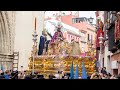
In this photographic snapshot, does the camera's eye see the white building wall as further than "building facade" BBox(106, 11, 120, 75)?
Yes

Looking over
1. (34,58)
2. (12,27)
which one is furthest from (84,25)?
(34,58)

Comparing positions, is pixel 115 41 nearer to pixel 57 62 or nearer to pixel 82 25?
pixel 57 62

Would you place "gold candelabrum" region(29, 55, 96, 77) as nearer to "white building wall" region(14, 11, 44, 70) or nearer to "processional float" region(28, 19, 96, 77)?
"processional float" region(28, 19, 96, 77)

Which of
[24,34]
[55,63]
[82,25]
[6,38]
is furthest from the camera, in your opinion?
[82,25]

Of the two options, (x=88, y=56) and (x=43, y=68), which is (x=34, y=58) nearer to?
(x=43, y=68)

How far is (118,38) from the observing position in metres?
14.0

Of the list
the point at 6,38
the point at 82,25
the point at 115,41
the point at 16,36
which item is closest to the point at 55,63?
the point at 115,41

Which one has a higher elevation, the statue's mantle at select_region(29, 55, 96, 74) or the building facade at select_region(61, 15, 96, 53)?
the building facade at select_region(61, 15, 96, 53)

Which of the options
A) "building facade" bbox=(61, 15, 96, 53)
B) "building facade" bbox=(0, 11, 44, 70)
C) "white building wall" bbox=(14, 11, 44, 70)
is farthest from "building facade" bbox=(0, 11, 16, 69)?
"building facade" bbox=(61, 15, 96, 53)

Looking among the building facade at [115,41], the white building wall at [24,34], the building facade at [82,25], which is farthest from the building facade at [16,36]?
the building facade at [82,25]

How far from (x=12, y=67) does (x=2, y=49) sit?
1359mm

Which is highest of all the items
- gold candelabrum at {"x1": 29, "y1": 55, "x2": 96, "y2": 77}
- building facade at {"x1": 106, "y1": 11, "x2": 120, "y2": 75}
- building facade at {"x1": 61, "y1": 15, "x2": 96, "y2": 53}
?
building facade at {"x1": 61, "y1": 15, "x2": 96, "y2": 53}

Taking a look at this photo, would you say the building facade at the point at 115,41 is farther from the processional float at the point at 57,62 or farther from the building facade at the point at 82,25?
the building facade at the point at 82,25
